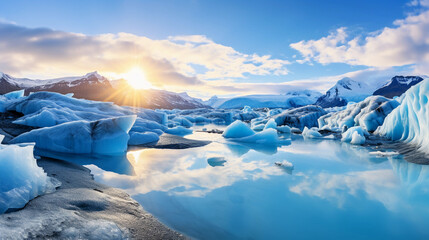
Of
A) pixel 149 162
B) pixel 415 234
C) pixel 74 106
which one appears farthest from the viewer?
pixel 74 106

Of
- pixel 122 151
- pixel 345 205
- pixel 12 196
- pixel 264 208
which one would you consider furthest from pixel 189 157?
pixel 12 196

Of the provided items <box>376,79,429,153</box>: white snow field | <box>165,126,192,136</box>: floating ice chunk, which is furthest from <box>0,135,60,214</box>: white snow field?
<box>165,126,192,136</box>: floating ice chunk

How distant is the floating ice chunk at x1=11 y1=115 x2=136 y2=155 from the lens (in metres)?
7.38

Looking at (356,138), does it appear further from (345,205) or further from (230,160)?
(345,205)

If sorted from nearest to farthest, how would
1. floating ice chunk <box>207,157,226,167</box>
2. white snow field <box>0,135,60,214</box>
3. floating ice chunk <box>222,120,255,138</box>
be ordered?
white snow field <box>0,135,60,214</box>
floating ice chunk <box>207,157,226,167</box>
floating ice chunk <box>222,120,255,138</box>

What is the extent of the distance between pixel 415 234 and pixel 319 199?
4.41ft

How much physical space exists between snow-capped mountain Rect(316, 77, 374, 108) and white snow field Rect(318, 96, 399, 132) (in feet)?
245

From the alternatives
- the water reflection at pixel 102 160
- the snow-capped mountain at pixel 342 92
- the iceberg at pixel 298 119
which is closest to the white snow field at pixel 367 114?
the iceberg at pixel 298 119

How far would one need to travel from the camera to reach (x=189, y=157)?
752cm

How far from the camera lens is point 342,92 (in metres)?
98.2

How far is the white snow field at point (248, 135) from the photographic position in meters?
11.9

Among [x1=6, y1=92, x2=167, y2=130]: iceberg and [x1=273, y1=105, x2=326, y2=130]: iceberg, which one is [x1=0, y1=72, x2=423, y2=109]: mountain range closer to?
[x1=273, y1=105, x2=326, y2=130]: iceberg

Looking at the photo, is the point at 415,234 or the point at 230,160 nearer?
the point at 415,234

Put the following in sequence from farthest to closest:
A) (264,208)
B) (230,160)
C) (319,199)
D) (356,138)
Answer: (356,138), (230,160), (319,199), (264,208)
